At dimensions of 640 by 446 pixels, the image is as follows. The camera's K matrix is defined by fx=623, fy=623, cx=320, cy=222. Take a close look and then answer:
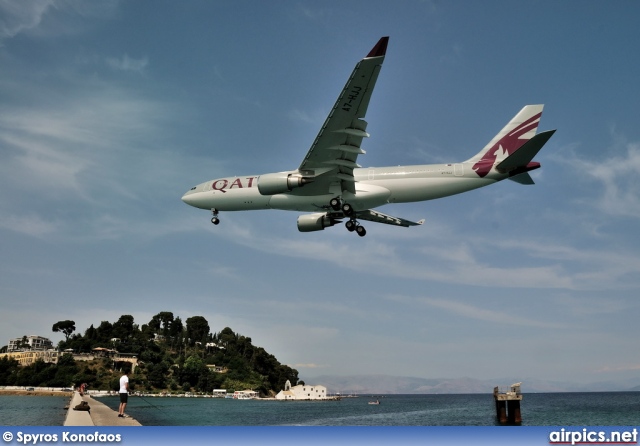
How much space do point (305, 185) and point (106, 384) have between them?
150 m

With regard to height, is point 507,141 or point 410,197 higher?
point 507,141

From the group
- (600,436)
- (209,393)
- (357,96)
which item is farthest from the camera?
(209,393)

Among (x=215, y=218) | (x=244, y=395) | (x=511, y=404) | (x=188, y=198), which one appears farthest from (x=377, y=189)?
(x=244, y=395)

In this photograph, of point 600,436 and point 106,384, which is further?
point 106,384

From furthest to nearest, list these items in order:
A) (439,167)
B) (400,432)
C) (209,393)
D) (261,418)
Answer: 1. (209,393)
2. (261,418)
3. (439,167)
4. (400,432)

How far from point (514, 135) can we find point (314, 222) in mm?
15898

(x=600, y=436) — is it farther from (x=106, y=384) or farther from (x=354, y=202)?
(x=106, y=384)

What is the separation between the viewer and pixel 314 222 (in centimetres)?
4706

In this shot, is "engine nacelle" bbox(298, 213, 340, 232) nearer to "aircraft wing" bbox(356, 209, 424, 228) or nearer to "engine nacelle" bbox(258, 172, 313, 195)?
"aircraft wing" bbox(356, 209, 424, 228)

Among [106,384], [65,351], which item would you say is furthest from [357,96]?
[65,351]

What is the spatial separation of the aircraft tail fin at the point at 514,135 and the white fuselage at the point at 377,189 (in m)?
2.60

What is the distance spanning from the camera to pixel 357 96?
1406 inches
